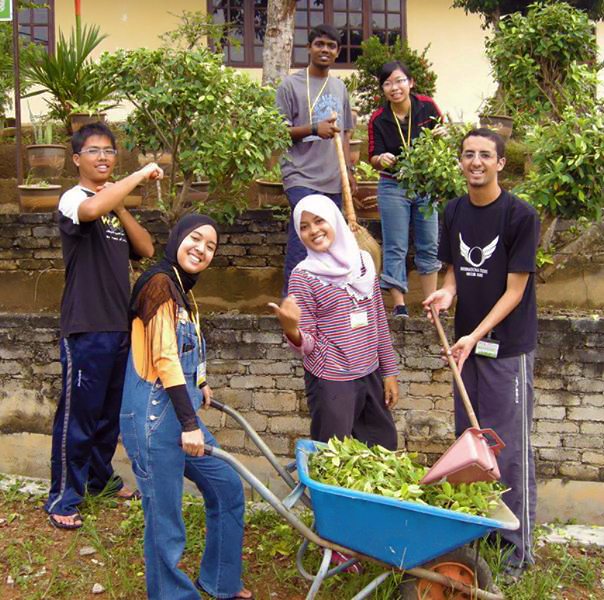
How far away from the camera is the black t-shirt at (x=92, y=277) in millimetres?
4180

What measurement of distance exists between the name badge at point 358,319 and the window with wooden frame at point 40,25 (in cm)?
897

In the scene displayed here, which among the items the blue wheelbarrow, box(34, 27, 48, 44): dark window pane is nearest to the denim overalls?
the blue wheelbarrow

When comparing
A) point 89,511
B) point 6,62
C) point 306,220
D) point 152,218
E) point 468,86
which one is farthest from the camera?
point 468,86

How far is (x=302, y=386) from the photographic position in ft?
17.8

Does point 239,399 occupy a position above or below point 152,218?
below

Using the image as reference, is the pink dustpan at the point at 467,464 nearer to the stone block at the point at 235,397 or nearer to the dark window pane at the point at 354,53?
the stone block at the point at 235,397

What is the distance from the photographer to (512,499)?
3898 millimetres

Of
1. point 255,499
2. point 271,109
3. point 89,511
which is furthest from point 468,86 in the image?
point 89,511

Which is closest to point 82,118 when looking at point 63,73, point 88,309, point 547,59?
point 63,73

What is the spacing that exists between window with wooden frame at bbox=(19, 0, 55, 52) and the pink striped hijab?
8.78 m

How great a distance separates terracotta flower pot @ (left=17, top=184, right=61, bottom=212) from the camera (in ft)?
21.3

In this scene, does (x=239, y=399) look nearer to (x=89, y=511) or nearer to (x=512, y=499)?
(x=89, y=511)

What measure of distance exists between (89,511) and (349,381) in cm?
179

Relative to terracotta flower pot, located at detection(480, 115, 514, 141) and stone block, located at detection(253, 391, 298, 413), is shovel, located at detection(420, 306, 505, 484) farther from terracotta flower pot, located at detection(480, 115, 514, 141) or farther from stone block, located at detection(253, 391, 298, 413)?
terracotta flower pot, located at detection(480, 115, 514, 141)
